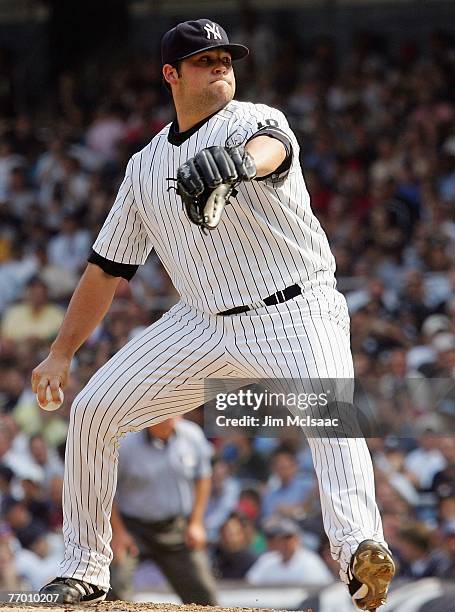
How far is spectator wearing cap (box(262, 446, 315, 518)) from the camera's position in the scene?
757 cm

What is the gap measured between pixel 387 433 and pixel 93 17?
26.5ft

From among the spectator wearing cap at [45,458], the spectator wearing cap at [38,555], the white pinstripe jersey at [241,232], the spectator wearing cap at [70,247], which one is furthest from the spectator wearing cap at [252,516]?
the spectator wearing cap at [70,247]

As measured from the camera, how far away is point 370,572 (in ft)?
12.0

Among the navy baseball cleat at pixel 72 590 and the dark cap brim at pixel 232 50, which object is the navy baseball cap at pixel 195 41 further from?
the navy baseball cleat at pixel 72 590

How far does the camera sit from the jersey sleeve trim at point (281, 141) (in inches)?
147

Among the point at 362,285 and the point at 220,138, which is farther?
the point at 362,285

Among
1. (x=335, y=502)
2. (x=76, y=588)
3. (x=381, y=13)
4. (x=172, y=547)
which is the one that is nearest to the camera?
(x=335, y=502)

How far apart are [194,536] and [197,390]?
2902 mm

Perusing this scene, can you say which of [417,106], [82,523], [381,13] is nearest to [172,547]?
[82,523]

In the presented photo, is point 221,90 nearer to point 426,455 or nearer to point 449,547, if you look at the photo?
point 449,547

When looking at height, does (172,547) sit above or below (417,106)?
below

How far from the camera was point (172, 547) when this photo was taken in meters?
6.98

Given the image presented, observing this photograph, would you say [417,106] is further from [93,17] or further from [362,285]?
[93,17]

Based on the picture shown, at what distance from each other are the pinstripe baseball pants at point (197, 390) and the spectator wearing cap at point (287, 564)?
319 centimetres
